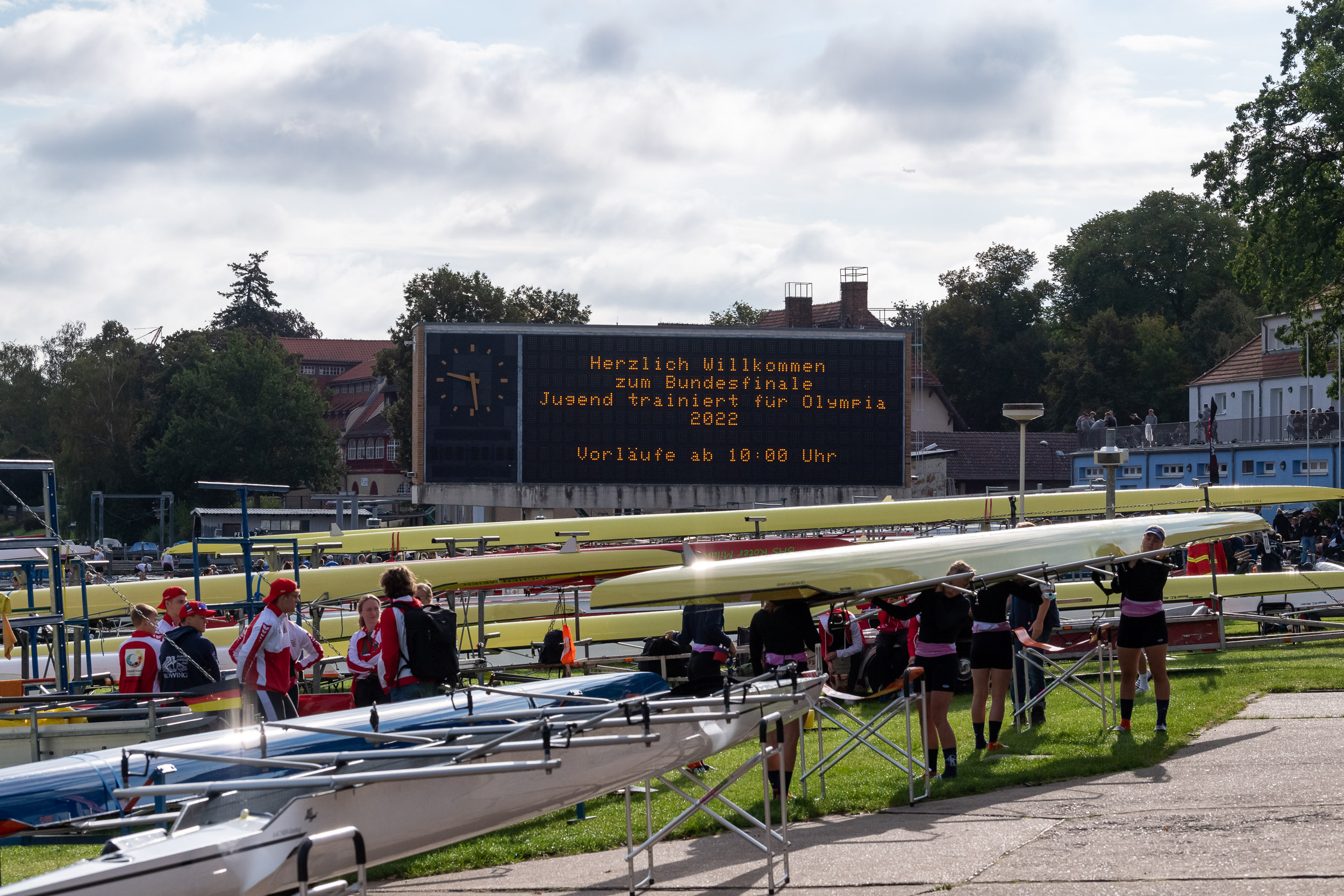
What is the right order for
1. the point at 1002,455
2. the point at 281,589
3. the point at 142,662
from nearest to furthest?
the point at 281,589
the point at 142,662
the point at 1002,455

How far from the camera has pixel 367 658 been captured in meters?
10.7

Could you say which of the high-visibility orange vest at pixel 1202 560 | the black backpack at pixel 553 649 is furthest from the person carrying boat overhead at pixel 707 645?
the high-visibility orange vest at pixel 1202 560

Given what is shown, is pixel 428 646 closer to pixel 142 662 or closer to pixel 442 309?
pixel 142 662

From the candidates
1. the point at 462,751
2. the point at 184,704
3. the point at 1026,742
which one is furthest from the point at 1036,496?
the point at 462,751

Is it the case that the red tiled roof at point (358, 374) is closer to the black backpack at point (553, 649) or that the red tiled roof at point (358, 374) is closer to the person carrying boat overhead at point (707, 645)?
the black backpack at point (553, 649)

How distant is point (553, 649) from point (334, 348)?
104361 millimetres

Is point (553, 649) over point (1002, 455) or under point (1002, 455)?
under

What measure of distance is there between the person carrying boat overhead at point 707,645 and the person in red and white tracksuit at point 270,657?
398 centimetres

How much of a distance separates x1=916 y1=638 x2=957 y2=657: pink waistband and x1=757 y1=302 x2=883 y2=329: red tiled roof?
51.3 m

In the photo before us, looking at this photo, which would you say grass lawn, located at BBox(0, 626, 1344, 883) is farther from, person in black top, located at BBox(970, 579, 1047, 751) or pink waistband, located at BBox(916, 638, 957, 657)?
pink waistband, located at BBox(916, 638, 957, 657)

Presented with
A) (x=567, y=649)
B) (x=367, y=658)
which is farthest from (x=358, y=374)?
(x=367, y=658)

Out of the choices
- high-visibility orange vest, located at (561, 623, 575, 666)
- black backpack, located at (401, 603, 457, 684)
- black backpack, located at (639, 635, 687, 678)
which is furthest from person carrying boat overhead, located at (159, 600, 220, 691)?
black backpack, located at (639, 635, 687, 678)

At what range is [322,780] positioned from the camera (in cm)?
501

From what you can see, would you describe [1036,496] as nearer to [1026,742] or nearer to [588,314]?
[1026,742]
